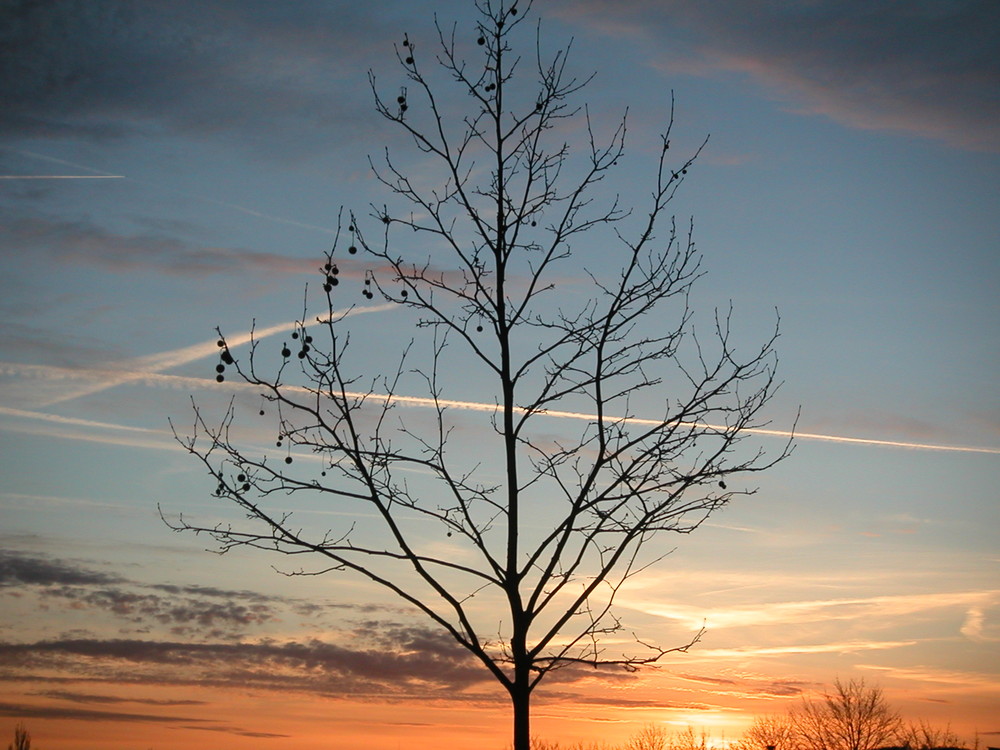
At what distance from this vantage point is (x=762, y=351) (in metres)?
8.05

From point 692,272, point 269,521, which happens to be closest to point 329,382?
point 269,521

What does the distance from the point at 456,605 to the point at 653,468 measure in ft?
6.51

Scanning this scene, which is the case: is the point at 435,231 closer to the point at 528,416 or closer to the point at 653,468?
the point at 528,416

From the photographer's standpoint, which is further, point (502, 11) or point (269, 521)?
point (502, 11)

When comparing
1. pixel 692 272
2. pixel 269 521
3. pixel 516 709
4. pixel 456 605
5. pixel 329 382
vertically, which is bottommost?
pixel 516 709

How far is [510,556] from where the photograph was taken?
7512mm

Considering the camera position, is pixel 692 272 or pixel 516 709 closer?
pixel 516 709

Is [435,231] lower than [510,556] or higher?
higher

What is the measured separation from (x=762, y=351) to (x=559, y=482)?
2.12m

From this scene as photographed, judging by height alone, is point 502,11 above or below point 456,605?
above

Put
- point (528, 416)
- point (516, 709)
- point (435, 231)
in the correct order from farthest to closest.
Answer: point (435, 231) < point (528, 416) < point (516, 709)

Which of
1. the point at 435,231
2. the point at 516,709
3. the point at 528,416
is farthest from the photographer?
the point at 435,231

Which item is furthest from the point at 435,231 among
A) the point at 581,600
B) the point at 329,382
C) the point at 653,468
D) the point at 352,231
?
the point at 581,600

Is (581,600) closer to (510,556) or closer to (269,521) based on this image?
(510,556)
